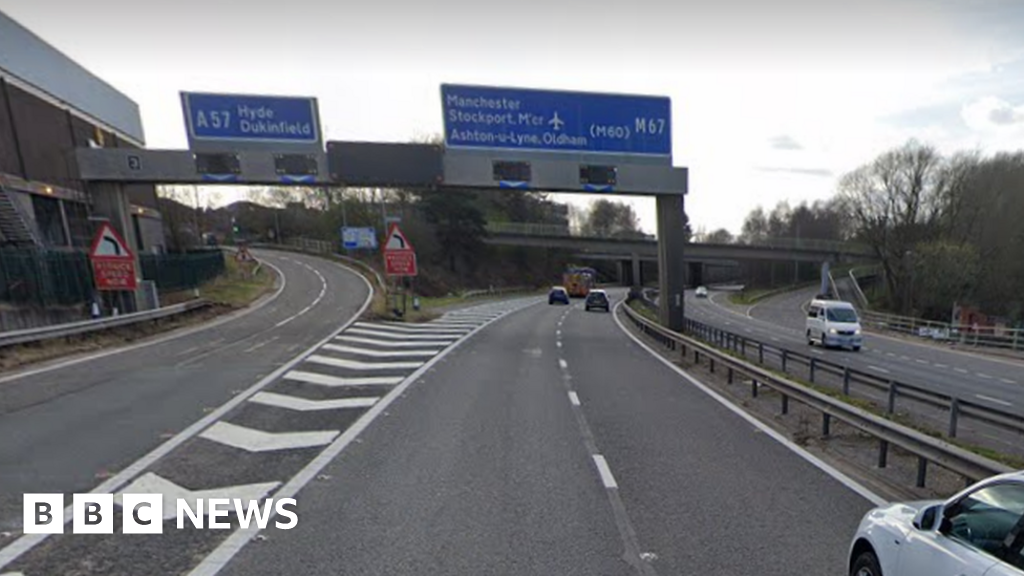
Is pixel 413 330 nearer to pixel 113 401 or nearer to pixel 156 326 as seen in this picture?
pixel 156 326

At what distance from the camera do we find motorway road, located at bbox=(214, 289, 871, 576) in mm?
4352

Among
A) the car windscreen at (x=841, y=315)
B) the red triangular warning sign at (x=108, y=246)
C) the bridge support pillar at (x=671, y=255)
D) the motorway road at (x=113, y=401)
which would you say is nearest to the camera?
the motorway road at (x=113, y=401)

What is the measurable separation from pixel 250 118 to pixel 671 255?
1755 cm

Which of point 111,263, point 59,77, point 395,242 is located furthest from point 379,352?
point 59,77

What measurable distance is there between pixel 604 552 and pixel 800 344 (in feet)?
83.8

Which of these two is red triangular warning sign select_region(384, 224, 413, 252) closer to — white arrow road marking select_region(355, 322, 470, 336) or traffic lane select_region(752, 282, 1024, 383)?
white arrow road marking select_region(355, 322, 470, 336)

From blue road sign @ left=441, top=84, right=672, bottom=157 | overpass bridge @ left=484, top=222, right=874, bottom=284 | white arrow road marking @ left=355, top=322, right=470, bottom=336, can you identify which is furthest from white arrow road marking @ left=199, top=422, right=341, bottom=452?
overpass bridge @ left=484, top=222, right=874, bottom=284

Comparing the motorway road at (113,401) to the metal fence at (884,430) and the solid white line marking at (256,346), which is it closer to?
the solid white line marking at (256,346)

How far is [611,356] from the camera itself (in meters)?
17.2

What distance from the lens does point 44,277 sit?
735 inches

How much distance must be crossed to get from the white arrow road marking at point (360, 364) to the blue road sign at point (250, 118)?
361 inches

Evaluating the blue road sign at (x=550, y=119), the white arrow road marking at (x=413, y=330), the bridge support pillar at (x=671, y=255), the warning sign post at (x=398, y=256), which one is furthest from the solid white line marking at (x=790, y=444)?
the warning sign post at (x=398, y=256)

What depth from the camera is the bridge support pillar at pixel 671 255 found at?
21625 mm

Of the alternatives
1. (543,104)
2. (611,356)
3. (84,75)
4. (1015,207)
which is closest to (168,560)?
(611,356)
